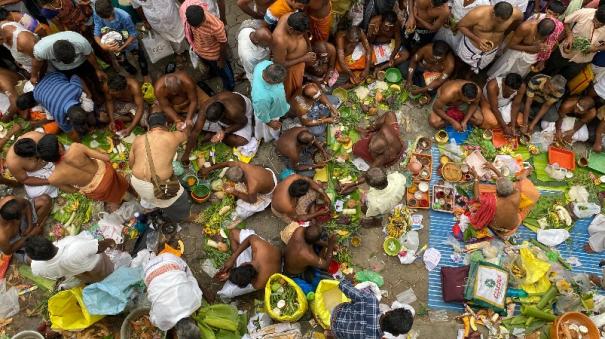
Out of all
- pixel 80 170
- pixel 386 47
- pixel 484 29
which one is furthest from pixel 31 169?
pixel 484 29

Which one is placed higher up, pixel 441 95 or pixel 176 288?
pixel 441 95

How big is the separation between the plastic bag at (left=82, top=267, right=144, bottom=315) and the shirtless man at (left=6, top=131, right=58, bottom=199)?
75.7 inches

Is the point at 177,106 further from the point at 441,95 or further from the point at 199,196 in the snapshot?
the point at 441,95

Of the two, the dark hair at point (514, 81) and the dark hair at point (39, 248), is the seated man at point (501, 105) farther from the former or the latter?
the dark hair at point (39, 248)

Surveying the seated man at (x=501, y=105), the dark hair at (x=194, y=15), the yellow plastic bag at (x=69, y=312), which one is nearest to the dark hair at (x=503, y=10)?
the seated man at (x=501, y=105)

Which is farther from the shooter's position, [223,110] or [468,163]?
[468,163]

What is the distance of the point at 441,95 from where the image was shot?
707cm

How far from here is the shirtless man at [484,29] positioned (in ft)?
20.9

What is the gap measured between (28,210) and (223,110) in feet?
9.91

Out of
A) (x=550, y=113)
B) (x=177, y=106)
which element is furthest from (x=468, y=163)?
(x=177, y=106)

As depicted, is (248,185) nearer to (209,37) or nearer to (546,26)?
(209,37)

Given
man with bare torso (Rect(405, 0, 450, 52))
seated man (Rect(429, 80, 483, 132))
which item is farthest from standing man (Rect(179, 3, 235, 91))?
seated man (Rect(429, 80, 483, 132))

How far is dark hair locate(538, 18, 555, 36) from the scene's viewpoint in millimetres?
6266

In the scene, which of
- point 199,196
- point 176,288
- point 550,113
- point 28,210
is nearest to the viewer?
point 176,288
